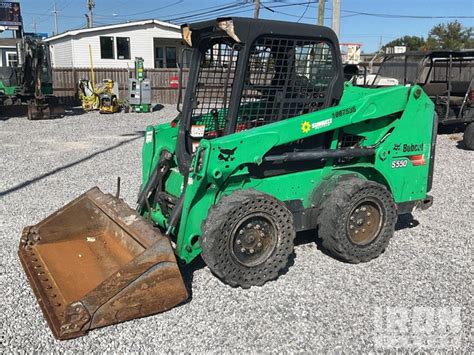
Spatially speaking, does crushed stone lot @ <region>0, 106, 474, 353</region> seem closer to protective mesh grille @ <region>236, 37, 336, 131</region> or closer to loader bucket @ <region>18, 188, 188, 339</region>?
loader bucket @ <region>18, 188, 188, 339</region>

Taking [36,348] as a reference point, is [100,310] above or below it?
above

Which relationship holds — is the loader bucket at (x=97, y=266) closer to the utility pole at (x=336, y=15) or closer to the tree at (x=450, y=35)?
the utility pole at (x=336, y=15)

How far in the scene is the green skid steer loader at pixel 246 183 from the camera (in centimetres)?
377

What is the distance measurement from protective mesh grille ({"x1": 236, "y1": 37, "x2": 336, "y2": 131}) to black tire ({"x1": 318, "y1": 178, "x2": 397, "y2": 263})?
2.81ft

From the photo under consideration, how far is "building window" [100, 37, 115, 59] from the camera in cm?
2633

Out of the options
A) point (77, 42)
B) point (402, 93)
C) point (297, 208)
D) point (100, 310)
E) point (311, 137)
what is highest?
point (77, 42)

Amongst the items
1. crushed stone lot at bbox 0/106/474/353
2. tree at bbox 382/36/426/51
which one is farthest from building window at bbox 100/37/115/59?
tree at bbox 382/36/426/51

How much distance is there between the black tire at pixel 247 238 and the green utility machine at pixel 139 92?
14.9 m

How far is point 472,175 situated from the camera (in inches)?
332

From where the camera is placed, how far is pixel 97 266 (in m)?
4.19

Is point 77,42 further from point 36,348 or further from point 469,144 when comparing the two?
point 36,348

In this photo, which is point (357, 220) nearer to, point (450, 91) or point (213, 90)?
point (213, 90)

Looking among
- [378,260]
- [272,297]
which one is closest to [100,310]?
[272,297]

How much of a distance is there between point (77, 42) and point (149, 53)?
12.5 ft
